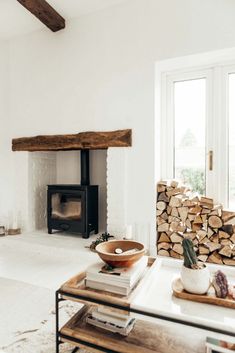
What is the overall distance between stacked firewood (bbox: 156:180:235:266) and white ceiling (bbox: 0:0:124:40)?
2.02 meters

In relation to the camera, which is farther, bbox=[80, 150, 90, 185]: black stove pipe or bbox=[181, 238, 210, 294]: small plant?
bbox=[80, 150, 90, 185]: black stove pipe

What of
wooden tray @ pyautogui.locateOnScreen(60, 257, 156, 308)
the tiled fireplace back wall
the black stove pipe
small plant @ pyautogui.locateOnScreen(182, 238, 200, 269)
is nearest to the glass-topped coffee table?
wooden tray @ pyautogui.locateOnScreen(60, 257, 156, 308)

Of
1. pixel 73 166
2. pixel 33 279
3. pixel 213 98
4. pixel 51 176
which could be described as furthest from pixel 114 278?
pixel 51 176

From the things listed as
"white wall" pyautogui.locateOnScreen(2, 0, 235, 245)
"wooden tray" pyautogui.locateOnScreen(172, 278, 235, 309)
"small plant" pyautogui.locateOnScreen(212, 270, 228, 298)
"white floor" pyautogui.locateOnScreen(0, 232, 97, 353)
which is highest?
"white wall" pyautogui.locateOnScreen(2, 0, 235, 245)

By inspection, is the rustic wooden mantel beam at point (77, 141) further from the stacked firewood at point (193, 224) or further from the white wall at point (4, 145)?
the stacked firewood at point (193, 224)

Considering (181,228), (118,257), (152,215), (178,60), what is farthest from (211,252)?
(178,60)

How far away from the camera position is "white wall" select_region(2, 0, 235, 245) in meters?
2.50

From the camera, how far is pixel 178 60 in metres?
2.61

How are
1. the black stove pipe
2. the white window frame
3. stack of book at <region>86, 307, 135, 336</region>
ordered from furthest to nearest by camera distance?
the black stove pipe, the white window frame, stack of book at <region>86, 307, 135, 336</region>

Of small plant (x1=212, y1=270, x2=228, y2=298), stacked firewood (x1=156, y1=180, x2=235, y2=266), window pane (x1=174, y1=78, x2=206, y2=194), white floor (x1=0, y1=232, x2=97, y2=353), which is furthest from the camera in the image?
window pane (x1=174, y1=78, x2=206, y2=194)

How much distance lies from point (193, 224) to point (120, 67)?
175 centimetres

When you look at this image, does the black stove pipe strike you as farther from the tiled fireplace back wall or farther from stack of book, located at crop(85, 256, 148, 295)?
stack of book, located at crop(85, 256, 148, 295)

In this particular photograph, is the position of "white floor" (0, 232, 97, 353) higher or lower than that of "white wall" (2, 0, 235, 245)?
lower

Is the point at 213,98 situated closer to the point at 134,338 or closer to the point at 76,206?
the point at 76,206
